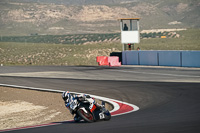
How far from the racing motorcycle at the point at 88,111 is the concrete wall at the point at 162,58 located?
2276 centimetres

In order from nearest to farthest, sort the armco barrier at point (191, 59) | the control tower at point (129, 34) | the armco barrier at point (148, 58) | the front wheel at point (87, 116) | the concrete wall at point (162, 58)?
the front wheel at point (87, 116), the armco barrier at point (191, 59), the concrete wall at point (162, 58), the armco barrier at point (148, 58), the control tower at point (129, 34)

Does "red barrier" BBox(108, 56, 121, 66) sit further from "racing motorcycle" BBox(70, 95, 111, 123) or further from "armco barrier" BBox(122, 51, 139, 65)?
"racing motorcycle" BBox(70, 95, 111, 123)

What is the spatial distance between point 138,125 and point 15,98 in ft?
36.0

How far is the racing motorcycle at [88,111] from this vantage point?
35.6 ft

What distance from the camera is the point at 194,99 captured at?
1507 cm

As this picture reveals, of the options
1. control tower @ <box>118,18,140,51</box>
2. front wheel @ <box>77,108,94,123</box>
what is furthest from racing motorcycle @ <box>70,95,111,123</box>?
control tower @ <box>118,18,140,51</box>

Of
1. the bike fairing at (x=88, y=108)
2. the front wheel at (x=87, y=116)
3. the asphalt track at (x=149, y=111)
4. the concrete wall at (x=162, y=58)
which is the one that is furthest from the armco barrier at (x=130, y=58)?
the front wheel at (x=87, y=116)

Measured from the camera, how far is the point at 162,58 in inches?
1423

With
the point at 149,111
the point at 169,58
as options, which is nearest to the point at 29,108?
the point at 149,111

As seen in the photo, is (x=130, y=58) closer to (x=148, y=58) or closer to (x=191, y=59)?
(x=148, y=58)

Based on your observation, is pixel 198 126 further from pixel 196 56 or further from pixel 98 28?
pixel 98 28

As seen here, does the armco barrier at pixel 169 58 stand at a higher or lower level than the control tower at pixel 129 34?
lower

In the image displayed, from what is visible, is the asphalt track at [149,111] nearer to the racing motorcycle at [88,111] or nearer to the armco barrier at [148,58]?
the racing motorcycle at [88,111]

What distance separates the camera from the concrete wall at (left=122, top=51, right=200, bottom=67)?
3303 centimetres
